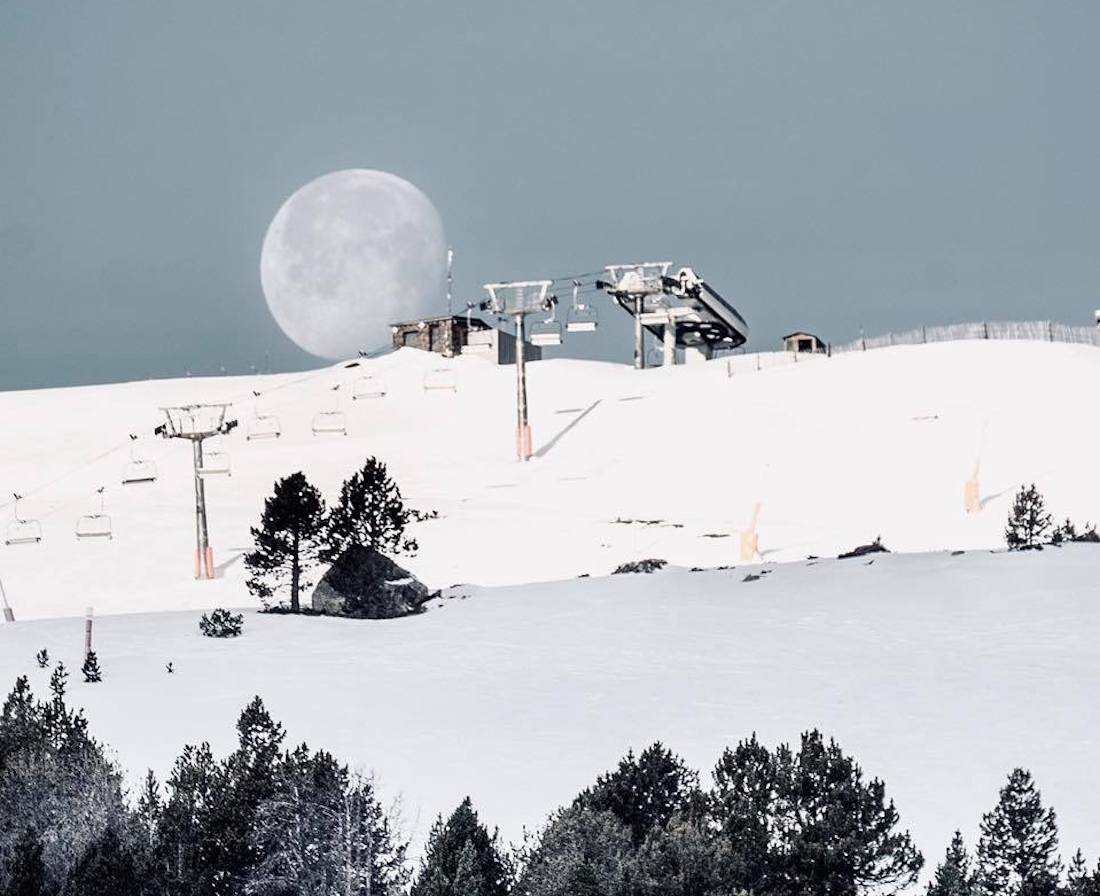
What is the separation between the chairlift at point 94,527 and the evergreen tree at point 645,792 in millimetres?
40313

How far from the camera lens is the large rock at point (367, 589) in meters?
36.5

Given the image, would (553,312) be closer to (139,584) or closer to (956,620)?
(139,584)

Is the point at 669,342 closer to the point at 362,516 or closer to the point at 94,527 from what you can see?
the point at 94,527

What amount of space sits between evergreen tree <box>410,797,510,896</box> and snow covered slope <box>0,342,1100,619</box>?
28813 millimetres

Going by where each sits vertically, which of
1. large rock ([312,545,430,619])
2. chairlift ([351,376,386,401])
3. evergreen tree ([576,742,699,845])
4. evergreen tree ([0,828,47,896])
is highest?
chairlift ([351,376,386,401])

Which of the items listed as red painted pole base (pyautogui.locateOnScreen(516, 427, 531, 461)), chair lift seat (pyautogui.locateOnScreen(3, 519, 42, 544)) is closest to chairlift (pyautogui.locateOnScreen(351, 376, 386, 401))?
red painted pole base (pyautogui.locateOnScreen(516, 427, 531, 461))

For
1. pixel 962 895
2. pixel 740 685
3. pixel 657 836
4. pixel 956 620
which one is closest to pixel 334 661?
pixel 740 685

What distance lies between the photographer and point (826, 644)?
2916 centimetres

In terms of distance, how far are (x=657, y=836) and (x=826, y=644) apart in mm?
13710

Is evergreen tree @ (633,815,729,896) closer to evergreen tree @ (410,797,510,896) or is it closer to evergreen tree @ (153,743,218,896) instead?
evergreen tree @ (410,797,510,896)

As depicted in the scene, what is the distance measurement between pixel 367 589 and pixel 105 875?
2091 cm

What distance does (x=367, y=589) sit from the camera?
1451 inches

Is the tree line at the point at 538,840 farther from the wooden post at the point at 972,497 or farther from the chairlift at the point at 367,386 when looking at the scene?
the chairlift at the point at 367,386

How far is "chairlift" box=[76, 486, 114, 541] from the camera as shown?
54.9 meters
